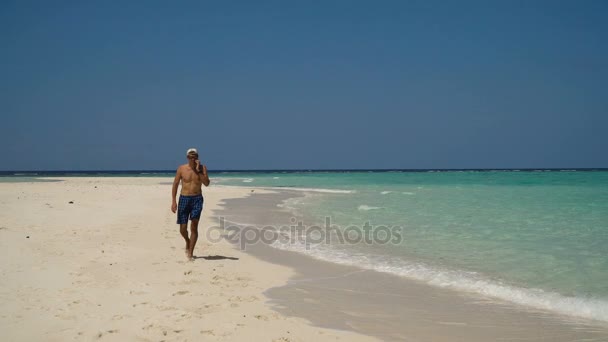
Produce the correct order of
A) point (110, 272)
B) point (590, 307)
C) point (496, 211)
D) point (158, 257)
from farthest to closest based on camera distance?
point (496, 211) → point (158, 257) → point (110, 272) → point (590, 307)

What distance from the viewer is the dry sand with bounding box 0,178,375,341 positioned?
4.05m

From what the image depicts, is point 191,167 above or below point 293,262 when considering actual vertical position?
above

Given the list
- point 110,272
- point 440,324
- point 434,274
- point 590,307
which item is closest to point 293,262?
point 434,274

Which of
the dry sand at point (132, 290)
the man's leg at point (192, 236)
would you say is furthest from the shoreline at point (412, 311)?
the man's leg at point (192, 236)

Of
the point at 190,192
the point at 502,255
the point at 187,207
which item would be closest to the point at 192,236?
the point at 187,207

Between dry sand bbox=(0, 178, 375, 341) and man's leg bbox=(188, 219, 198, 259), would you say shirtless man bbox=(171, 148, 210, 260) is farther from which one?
dry sand bbox=(0, 178, 375, 341)

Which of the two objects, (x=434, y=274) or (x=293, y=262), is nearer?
(x=434, y=274)

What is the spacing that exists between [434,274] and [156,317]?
4365 mm

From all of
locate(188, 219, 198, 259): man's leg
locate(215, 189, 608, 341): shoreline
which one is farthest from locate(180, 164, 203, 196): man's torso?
locate(215, 189, 608, 341): shoreline

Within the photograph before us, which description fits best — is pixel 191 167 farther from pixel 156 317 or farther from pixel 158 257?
pixel 156 317

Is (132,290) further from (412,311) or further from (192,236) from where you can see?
(412,311)

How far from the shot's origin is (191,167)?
7.66 m

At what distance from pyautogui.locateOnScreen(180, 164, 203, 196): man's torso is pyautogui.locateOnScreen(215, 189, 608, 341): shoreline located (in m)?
2.34

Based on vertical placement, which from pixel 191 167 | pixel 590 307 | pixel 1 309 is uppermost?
pixel 191 167
